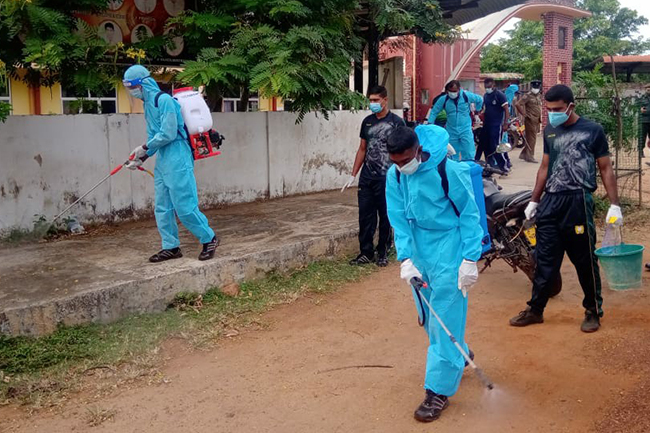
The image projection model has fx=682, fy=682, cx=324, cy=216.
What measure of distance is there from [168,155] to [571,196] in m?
3.38

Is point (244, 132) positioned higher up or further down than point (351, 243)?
higher up

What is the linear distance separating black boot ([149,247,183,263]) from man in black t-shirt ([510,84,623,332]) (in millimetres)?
3198

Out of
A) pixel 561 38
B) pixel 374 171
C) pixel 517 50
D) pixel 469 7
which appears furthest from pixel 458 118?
pixel 517 50

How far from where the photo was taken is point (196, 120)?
6.13 metres

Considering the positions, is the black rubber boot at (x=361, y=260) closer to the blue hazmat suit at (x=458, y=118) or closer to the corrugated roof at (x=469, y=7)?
the blue hazmat suit at (x=458, y=118)

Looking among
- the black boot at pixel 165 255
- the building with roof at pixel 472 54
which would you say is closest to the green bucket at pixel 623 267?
the black boot at pixel 165 255

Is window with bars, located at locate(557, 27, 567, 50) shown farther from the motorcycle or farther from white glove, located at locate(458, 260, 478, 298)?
white glove, located at locate(458, 260, 478, 298)

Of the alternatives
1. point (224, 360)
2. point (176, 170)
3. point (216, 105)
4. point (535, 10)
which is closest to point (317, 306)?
point (224, 360)

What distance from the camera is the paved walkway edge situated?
4.96 m

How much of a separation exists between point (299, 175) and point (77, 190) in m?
3.55

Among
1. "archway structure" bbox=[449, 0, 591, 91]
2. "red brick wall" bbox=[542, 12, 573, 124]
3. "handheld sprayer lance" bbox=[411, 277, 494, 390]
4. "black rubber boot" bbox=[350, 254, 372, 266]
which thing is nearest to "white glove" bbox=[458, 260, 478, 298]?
"handheld sprayer lance" bbox=[411, 277, 494, 390]

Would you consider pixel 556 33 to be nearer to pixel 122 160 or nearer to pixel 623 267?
pixel 122 160

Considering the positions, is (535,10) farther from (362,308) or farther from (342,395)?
(342,395)

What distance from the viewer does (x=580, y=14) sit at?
24906 mm
